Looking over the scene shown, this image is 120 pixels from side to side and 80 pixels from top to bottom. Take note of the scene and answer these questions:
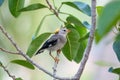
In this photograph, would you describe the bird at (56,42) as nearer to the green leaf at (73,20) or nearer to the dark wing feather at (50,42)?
the dark wing feather at (50,42)

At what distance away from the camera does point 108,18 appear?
0.33 metres

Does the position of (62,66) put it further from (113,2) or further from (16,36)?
(113,2)

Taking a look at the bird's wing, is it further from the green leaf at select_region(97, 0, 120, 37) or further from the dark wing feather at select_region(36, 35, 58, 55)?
the green leaf at select_region(97, 0, 120, 37)

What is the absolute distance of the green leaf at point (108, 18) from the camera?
0.33 meters

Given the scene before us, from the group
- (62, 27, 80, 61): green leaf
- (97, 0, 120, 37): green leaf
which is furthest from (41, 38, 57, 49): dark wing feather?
(97, 0, 120, 37): green leaf

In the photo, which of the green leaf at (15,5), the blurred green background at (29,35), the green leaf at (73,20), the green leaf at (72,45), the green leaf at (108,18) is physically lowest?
the blurred green background at (29,35)

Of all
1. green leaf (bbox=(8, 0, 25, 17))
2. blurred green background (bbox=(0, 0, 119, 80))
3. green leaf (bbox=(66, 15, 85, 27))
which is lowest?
blurred green background (bbox=(0, 0, 119, 80))

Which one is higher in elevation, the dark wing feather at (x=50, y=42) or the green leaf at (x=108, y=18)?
the green leaf at (x=108, y=18)

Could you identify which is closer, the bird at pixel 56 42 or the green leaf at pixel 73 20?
the green leaf at pixel 73 20

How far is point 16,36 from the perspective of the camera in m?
3.09

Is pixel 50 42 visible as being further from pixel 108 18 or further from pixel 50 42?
pixel 108 18

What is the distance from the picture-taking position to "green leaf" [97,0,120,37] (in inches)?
13.1

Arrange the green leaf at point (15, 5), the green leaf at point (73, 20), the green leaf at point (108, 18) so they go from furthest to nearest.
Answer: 1. the green leaf at point (15, 5)
2. the green leaf at point (73, 20)
3. the green leaf at point (108, 18)

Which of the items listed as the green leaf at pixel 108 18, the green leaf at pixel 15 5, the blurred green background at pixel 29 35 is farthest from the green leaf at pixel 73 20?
the blurred green background at pixel 29 35
